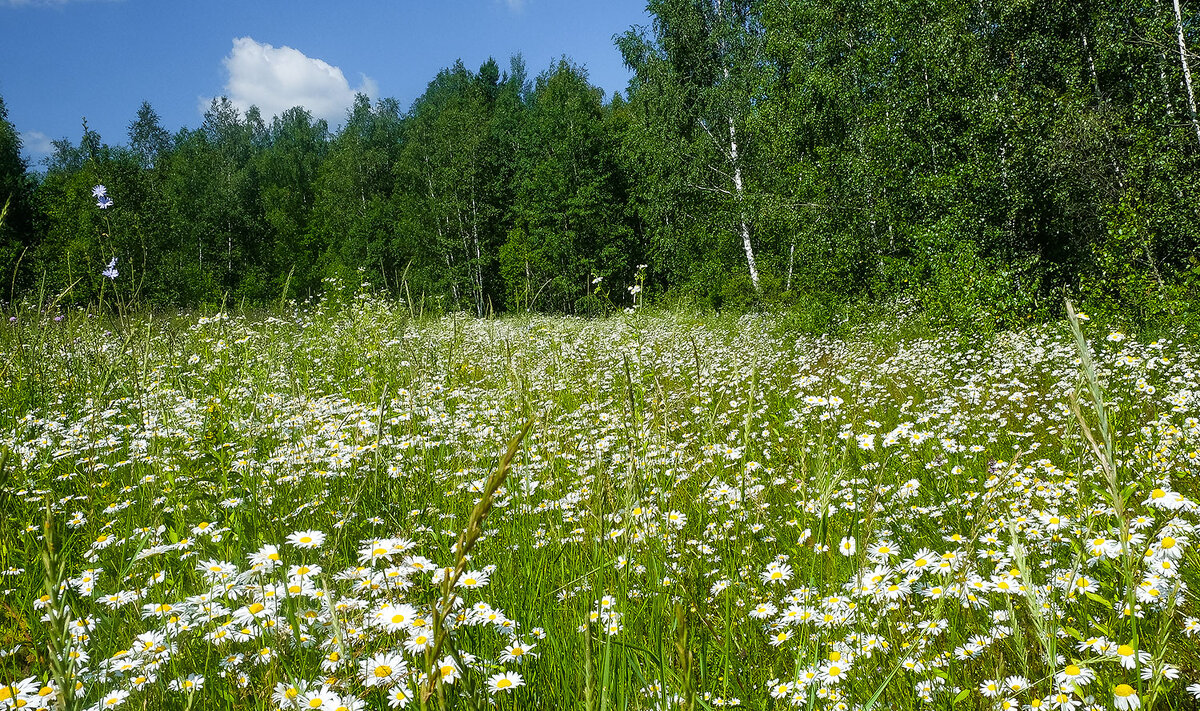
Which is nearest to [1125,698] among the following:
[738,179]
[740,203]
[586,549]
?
[586,549]

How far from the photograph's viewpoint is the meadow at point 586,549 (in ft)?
4.49

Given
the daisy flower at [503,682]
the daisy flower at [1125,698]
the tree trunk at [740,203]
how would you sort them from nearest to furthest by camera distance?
the daisy flower at [1125,698] < the daisy flower at [503,682] < the tree trunk at [740,203]

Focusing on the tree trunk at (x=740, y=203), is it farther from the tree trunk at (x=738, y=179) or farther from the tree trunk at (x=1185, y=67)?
the tree trunk at (x=1185, y=67)

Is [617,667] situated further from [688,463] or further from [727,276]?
[727,276]

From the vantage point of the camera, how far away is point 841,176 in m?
13.7

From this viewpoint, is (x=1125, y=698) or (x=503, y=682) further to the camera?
(x=503, y=682)

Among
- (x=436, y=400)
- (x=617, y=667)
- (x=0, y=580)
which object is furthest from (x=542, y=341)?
(x=617, y=667)

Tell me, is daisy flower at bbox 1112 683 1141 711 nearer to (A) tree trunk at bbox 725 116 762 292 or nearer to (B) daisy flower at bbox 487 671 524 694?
(B) daisy flower at bbox 487 671 524 694

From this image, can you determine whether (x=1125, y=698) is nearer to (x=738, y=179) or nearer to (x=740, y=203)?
(x=740, y=203)

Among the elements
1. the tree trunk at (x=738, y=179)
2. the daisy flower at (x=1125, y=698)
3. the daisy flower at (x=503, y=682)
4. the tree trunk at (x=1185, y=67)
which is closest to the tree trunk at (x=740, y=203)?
the tree trunk at (x=738, y=179)

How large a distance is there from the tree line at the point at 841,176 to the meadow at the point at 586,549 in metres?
1.02

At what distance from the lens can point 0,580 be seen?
7.70ft

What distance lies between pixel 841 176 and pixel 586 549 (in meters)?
13.5

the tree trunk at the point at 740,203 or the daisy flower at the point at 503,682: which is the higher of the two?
the tree trunk at the point at 740,203
